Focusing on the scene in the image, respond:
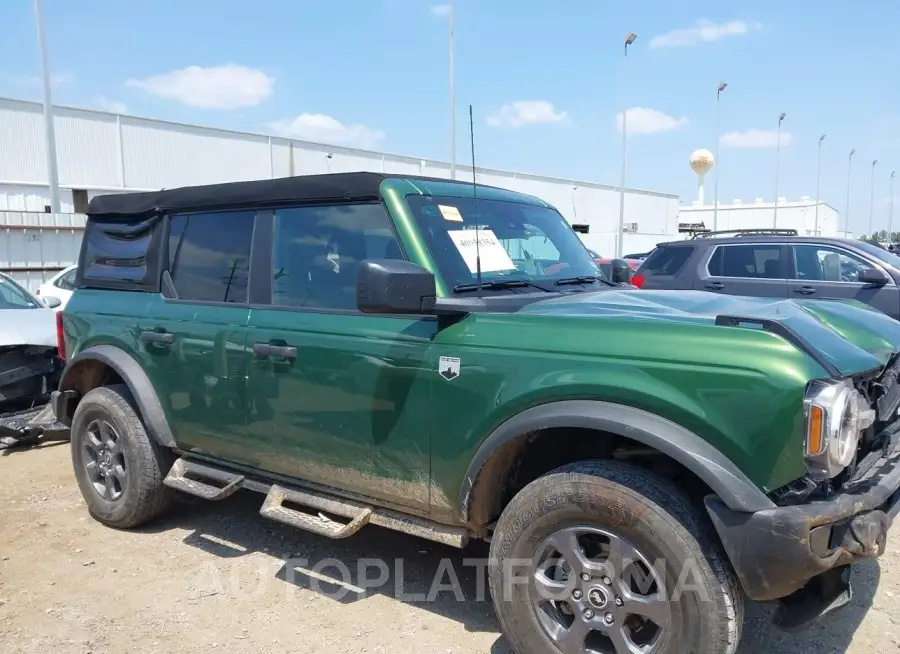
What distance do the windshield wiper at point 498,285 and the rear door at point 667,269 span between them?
580 centimetres

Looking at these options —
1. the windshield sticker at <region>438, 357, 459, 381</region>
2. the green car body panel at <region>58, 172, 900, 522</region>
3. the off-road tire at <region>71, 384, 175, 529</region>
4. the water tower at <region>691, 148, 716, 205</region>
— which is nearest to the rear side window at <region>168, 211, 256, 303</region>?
the green car body panel at <region>58, 172, 900, 522</region>

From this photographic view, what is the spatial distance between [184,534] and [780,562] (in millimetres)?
3600

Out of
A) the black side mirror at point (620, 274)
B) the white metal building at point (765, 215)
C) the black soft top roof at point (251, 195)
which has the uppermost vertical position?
the white metal building at point (765, 215)

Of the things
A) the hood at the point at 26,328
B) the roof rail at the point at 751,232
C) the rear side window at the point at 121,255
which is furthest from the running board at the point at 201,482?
the roof rail at the point at 751,232

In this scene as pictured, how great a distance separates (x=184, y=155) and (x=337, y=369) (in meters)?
32.9

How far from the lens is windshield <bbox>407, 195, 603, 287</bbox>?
11.0ft

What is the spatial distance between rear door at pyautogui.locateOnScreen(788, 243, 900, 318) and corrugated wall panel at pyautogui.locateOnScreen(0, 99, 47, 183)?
29.1 metres

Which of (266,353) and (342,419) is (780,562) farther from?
(266,353)

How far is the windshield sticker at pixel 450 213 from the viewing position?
11.5 feet

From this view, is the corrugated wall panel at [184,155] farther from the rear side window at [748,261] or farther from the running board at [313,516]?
the running board at [313,516]

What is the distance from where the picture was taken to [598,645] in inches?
107

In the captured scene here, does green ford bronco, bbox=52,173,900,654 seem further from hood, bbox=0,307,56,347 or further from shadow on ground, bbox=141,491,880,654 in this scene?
hood, bbox=0,307,56,347

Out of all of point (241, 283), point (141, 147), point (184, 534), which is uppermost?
point (141, 147)

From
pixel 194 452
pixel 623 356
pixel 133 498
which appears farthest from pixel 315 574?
pixel 623 356
